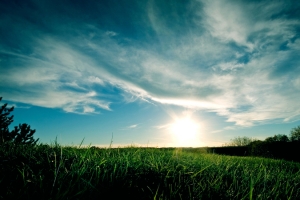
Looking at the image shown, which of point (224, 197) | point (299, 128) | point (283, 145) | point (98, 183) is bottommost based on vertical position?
point (224, 197)

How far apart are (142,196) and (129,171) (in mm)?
575

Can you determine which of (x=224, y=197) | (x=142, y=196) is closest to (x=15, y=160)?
(x=142, y=196)

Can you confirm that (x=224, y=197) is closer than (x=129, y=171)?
Yes

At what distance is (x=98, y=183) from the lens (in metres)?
2.01

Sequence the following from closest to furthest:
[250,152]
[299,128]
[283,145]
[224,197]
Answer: [224,197] < [283,145] < [250,152] < [299,128]

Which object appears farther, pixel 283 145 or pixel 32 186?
pixel 283 145

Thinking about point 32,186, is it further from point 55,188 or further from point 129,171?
point 129,171

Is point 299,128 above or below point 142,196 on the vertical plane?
above

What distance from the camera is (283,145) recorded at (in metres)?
19.2

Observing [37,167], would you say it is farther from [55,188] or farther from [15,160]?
[55,188]

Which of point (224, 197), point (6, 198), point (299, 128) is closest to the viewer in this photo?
point (6, 198)

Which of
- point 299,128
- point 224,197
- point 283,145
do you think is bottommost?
point 224,197

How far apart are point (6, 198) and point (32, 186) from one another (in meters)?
0.32

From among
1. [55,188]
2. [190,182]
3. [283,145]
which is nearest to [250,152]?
[283,145]
